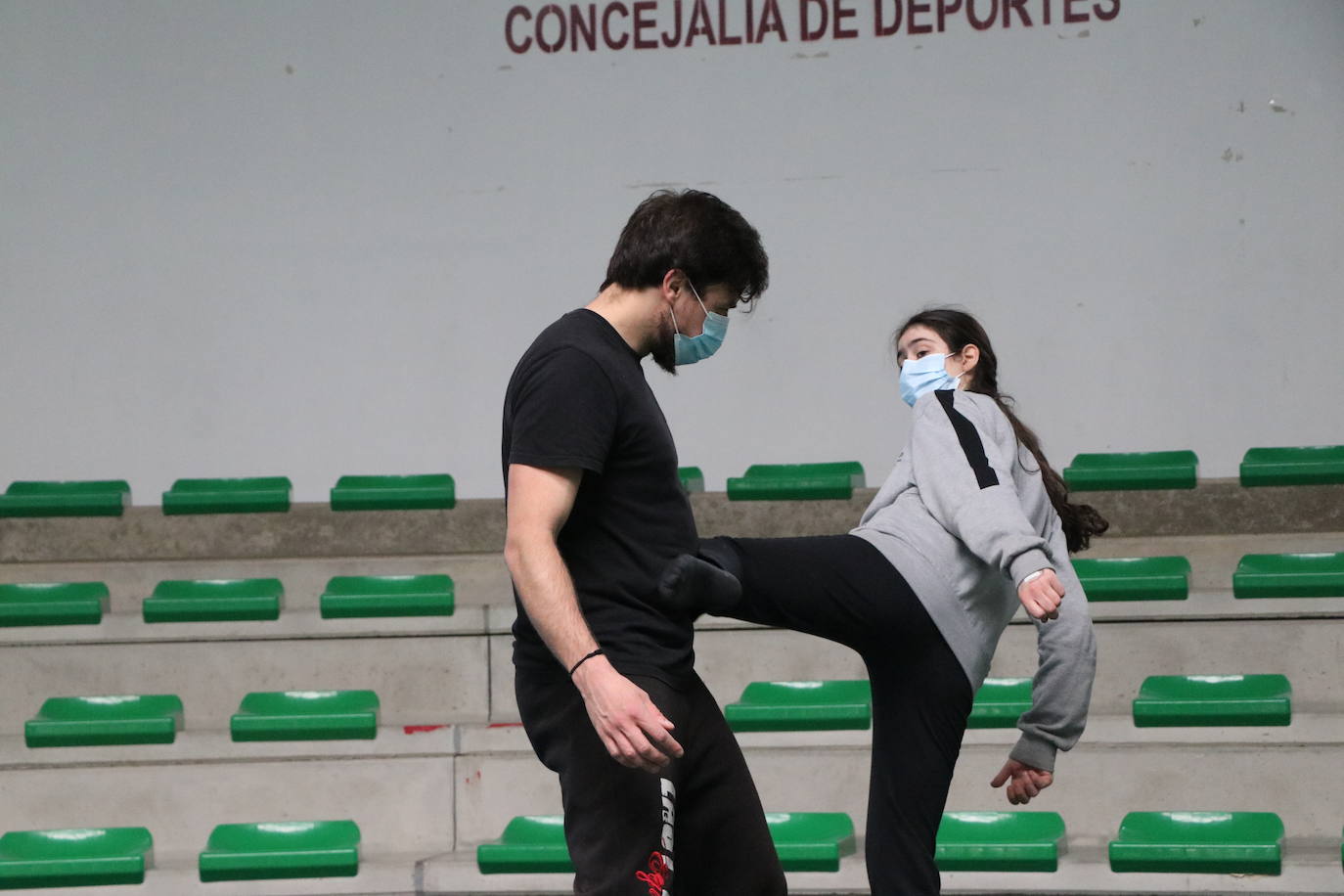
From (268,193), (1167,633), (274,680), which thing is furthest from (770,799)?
(268,193)

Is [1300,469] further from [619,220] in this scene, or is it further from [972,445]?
[972,445]

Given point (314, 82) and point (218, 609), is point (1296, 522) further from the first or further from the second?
point (314, 82)

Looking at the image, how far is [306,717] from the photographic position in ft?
11.8

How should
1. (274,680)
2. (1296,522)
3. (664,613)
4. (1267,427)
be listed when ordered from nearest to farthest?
(664,613)
(274,680)
(1296,522)
(1267,427)

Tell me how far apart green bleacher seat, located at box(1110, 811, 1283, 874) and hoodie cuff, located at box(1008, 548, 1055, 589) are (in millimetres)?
1294

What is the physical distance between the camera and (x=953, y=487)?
6.91 ft

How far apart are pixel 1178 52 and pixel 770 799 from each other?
8.86 ft

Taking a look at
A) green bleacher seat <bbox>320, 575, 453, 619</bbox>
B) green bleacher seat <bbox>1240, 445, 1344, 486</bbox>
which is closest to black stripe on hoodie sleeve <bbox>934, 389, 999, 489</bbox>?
green bleacher seat <bbox>320, 575, 453, 619</bbox>

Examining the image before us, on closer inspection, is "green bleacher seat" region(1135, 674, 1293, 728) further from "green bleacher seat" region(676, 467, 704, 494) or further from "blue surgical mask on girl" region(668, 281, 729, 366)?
"blue surgical mask on girl" region(668, 281, 729, 366)

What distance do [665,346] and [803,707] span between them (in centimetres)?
174

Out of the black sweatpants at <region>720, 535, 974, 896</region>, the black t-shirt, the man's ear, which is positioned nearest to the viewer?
the black t-shirt

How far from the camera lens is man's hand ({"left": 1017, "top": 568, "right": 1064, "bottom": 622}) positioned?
191 cm

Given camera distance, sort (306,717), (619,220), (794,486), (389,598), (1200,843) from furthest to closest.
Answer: (619,220)
(794,486)
(389,598)
(306,717)
(1200,843)

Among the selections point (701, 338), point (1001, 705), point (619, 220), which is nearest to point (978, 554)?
point (701, 338)
